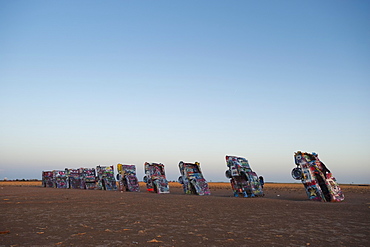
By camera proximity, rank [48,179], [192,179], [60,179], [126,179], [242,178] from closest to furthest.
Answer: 1. [242,178]
2. [192,179]
3. [126,179]
4. [60,179]
5. [48,179]

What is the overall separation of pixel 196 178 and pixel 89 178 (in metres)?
18.3

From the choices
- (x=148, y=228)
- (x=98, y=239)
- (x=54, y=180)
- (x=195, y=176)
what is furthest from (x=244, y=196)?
(x=54, y=180)

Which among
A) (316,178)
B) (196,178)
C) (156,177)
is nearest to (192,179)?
(196,178)

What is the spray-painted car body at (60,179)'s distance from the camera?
4362 cm

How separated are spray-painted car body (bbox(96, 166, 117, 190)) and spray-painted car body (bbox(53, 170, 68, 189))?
730cm

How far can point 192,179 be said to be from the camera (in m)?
30.0

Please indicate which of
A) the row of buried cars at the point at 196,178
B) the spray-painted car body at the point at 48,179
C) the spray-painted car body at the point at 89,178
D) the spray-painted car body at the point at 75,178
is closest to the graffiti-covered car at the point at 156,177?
the row of buried cars at the point at 196,178

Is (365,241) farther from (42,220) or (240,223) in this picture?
(42,220)

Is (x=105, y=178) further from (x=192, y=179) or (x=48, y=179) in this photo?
(x=192, y=179)

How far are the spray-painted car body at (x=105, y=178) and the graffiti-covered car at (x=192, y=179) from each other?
13.1 m

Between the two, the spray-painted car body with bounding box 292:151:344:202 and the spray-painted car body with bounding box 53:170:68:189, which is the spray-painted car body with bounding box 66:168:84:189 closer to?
the spray-painted car body with bounding box 53:170:68:189

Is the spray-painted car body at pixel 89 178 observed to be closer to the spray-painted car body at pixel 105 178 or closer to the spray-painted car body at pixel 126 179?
the spray-painted car body at pixel 105 178

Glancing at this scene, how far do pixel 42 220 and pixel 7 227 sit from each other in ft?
5.34

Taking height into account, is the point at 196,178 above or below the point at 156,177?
below
